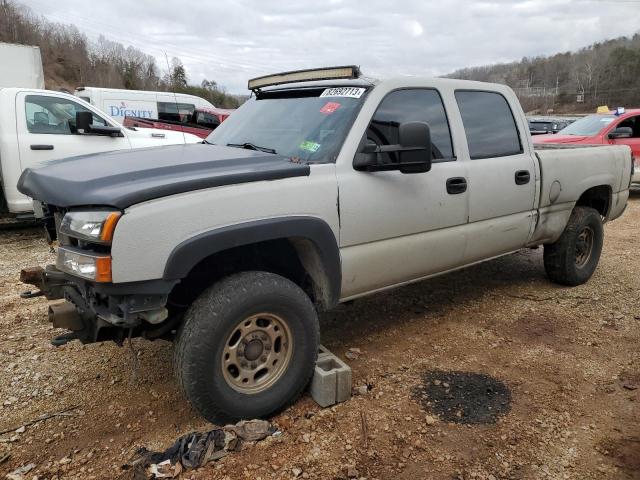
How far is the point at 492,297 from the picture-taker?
5047 mm

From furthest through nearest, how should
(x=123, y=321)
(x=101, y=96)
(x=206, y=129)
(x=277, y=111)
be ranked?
1. (x=101, y=96)
2. (x=206, y=129)
3. (x=277, y=111)
4. (x=123, y=321)

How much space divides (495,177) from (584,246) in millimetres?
1957

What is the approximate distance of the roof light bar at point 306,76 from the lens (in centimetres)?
348

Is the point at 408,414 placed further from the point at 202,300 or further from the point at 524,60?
the point at 524,60

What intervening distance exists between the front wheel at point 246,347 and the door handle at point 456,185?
1438 millimetres

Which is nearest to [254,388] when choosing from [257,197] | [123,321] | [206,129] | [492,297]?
[123,321]

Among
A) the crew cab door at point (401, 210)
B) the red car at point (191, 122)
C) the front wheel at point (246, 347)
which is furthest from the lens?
the red car at point (191, 122)

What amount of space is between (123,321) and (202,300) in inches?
15.6

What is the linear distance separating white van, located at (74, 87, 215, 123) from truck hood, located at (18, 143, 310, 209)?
1218 cm

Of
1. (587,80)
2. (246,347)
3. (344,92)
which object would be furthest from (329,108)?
(587,80)

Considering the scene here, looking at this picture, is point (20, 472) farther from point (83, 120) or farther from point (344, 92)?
point (83, 120)

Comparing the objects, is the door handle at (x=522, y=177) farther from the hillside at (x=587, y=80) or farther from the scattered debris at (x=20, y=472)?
the hillside at (x=587, y=80)

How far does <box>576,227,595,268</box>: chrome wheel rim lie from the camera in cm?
527

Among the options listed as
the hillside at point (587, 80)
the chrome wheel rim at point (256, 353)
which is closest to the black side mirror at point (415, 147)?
the chrome wheel rim at point (256, 353)
